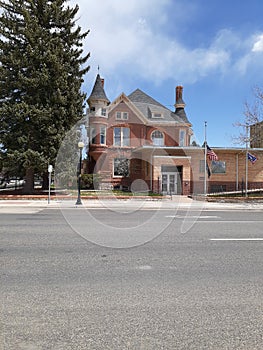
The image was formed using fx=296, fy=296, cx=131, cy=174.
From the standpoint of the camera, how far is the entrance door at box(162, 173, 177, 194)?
27.5 m

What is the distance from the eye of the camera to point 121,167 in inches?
1298

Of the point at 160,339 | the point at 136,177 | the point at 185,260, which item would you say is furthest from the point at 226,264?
the point at 136,177

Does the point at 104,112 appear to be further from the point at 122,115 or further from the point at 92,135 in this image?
the point at 92,135

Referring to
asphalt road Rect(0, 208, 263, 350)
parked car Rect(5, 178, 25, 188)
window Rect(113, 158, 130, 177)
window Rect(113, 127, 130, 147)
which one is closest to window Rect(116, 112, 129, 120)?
window Rect(113, 127, 130, 147)

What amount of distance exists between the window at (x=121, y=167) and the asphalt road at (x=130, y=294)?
24735 mm

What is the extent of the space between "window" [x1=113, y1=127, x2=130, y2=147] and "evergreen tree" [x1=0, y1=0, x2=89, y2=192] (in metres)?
9.06

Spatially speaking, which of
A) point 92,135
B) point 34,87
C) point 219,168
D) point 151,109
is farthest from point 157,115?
point 34,87

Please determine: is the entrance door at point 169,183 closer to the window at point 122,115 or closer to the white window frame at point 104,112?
the window at point 122,115

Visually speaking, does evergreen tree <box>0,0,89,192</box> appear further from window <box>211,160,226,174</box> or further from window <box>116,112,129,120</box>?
window <box>211,160,226,174</box>

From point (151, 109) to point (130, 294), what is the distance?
34894 mm

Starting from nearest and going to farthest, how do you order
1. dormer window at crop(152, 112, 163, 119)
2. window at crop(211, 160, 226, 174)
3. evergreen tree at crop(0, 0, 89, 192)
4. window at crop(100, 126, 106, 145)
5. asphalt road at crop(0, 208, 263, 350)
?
asphalt road at crop(0, 208, 263, 350)
evergreen tree at crop(0, 0, 89, 192)
window at crop(211, 160, 226, 174)
window at crop(100, 126, 106, 145)
dormer window at crop(152, 112, 163, 119)

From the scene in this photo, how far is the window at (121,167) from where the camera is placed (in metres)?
32.8

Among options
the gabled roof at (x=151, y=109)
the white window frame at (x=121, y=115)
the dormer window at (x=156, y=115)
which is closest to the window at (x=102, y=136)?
the white window frame at (x=121, y=115)

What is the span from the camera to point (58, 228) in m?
9.88
